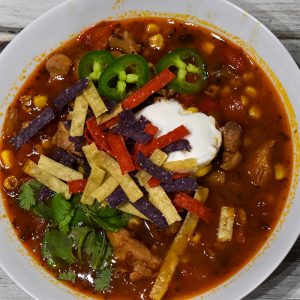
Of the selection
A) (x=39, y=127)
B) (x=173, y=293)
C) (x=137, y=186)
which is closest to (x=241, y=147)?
(x=137, y=186)

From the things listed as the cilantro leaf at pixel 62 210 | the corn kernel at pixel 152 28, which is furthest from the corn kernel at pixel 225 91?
the cilantro leaf at pixel 62 210

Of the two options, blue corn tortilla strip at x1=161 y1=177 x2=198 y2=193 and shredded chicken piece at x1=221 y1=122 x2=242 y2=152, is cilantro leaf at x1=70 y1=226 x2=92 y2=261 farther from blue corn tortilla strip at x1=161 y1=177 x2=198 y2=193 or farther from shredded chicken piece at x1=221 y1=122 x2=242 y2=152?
shredded chicken piece at x1=221 y1=122 x2=242 y2=152

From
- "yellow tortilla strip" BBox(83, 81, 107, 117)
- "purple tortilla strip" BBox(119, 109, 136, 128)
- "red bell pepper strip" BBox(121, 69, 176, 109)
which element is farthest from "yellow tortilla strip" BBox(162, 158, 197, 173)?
"yellow tortilla strip" BBox(83, 81, 107, 117)

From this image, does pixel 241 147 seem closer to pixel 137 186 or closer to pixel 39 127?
pixel 137 186

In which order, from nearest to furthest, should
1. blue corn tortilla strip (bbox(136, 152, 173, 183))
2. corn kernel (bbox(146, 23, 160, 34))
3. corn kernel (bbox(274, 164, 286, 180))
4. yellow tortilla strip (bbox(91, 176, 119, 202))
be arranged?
blue corn tortilla strip (bbox(136, 152, 173, 183)) < yellow tortilla strip (bbox(91, 176, 119, 202)) < corn kernel (bbox(274, 164, 286, 180)) < corn kernel (bbox(146, 23, 160, 34))

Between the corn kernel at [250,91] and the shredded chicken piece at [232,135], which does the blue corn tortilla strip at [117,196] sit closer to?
the shredded chicken piece at [232,135]
